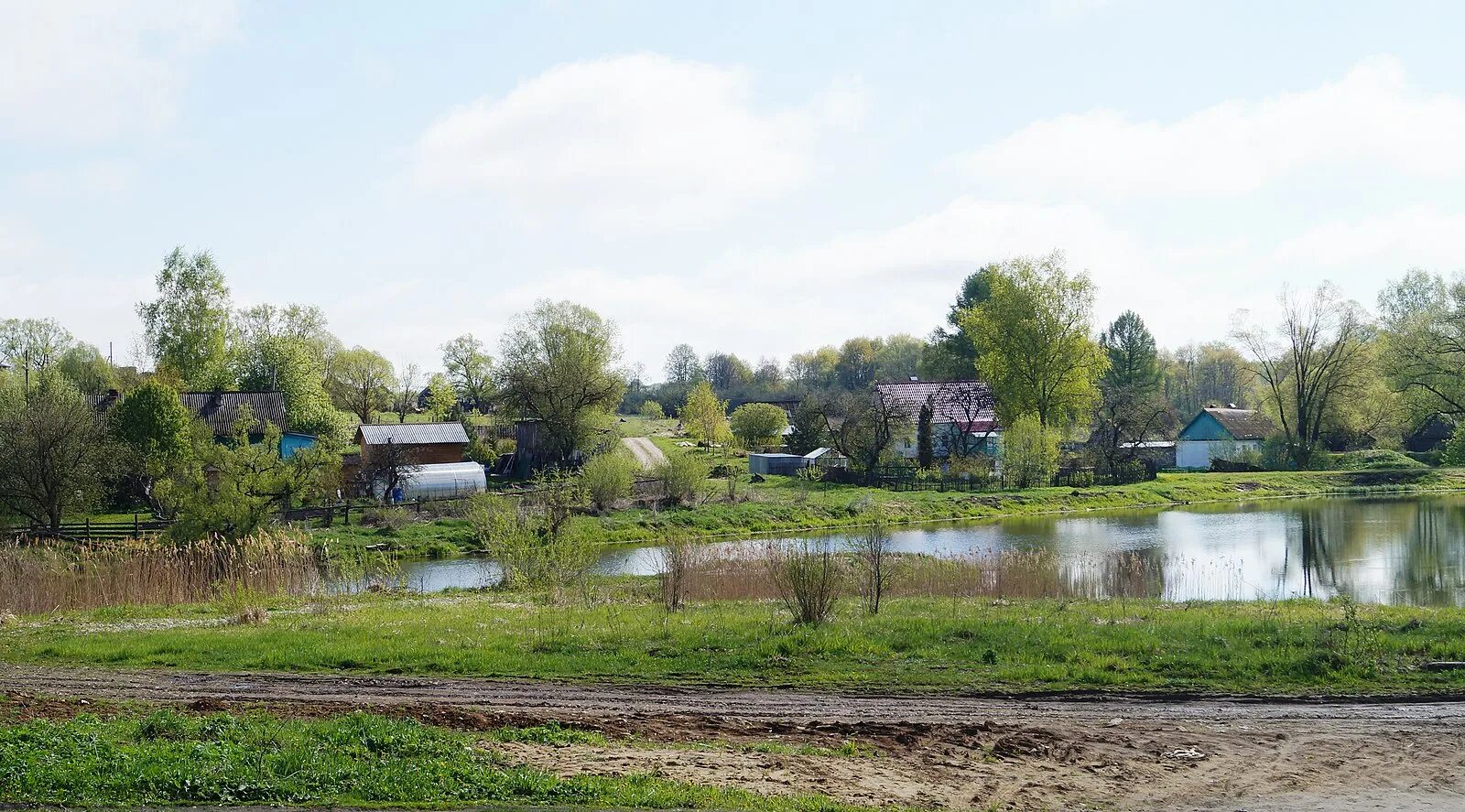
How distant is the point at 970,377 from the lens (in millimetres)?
76312

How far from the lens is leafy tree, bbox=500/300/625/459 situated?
200ft

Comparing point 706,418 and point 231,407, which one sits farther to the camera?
point 706,418

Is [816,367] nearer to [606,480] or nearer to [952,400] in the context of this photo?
[952,400]

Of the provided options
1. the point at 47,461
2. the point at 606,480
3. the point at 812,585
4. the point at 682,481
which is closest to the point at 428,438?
the point at 606,480

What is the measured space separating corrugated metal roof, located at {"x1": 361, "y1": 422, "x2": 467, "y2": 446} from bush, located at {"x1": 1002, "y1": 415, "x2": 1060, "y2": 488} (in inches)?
1190

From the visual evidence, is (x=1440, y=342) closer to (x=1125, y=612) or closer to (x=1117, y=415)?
(x=1117, y=415)

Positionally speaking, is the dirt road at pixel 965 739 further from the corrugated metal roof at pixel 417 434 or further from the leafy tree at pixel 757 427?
the leafy tree at pixel 757 427

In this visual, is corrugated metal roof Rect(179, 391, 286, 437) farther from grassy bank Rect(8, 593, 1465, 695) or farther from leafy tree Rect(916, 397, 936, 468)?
grassy bank Rect(8, 593, 1465, 695)

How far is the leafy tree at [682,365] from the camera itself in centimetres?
14362

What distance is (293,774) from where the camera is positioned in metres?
8.02

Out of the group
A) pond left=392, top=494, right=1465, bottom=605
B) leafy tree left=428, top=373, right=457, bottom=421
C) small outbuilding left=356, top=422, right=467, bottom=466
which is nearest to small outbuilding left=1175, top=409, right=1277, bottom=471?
pond left=392, top=494, right=1465, bottom=605

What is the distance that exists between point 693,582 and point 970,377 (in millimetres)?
57363

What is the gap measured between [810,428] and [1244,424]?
33.7m

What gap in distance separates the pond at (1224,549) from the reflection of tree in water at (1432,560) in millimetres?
32
